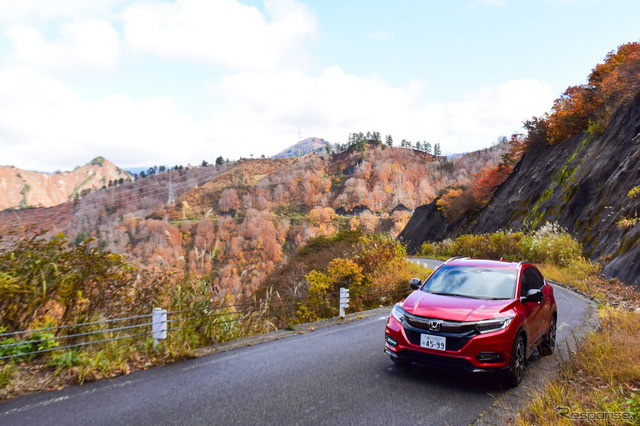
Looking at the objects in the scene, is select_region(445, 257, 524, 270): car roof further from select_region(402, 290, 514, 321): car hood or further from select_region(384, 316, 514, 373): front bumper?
select_region(384, 316, 514, 373): front bumper

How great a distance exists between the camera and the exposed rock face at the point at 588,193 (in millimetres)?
15543

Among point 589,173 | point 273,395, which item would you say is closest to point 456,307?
point 273,395

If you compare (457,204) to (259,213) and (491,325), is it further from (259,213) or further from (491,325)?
(259,213)

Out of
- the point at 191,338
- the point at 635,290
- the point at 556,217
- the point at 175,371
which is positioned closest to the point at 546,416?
the point at 175,371

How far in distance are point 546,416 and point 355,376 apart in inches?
100

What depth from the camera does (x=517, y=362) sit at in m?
5.13

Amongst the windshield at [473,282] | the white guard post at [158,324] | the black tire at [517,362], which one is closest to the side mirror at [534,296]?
the windshield at [473,282]

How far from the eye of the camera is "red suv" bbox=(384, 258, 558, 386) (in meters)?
4.83

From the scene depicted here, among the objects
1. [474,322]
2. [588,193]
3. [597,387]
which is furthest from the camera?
[588,193]

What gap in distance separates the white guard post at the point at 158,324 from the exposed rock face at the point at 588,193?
13677 millimetres

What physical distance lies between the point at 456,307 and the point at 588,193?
812 inches

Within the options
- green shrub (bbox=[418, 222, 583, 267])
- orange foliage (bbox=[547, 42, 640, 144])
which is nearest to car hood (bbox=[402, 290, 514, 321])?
green shrub (bbox=[418, 222, 583, 267])

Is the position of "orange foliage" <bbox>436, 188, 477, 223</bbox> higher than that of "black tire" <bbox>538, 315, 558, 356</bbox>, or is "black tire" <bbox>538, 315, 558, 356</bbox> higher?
"orange foliage" <bbox>436, 188, 477, 223</bbox>

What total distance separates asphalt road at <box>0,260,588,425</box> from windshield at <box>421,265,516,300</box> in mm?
1169
